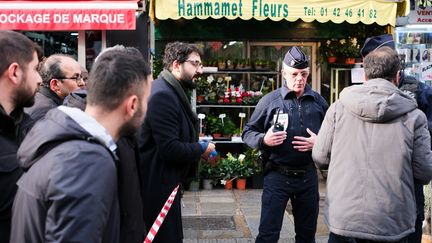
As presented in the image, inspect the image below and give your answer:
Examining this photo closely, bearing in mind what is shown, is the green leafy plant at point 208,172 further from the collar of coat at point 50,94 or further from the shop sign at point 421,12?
the collar of coat at point 50,94

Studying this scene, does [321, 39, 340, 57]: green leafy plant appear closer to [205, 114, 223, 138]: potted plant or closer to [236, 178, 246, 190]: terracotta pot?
[205, 114, 223, 138]: potted plant

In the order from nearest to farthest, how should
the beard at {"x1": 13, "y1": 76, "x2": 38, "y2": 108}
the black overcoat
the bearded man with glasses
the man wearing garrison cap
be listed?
the beard at {"x1": 13, "y1": 76, "x2": 38, "y2": 108} → the black overcoat → the bearded man with glasses → the man wearing garrison cap

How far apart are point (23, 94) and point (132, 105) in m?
0.80

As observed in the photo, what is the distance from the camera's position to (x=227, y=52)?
31.1 ft

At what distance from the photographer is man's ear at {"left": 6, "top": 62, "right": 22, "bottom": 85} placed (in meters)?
2.39

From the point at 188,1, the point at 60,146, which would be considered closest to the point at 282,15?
the point at 188,1

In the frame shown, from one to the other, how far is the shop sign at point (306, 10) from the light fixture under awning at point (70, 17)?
48.3 inches

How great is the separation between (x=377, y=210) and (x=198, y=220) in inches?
150

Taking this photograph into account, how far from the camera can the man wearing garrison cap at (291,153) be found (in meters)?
4.50

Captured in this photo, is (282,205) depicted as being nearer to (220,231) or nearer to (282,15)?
(220,231)

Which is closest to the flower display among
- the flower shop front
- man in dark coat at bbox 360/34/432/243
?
the flower shop front

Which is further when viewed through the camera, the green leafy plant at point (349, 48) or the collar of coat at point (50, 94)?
the green leafy plant at point (349, 48)

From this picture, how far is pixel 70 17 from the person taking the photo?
801 cm

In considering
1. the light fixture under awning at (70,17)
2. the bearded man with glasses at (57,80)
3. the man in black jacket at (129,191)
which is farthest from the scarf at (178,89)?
the light fixture under awning at (70,17)
